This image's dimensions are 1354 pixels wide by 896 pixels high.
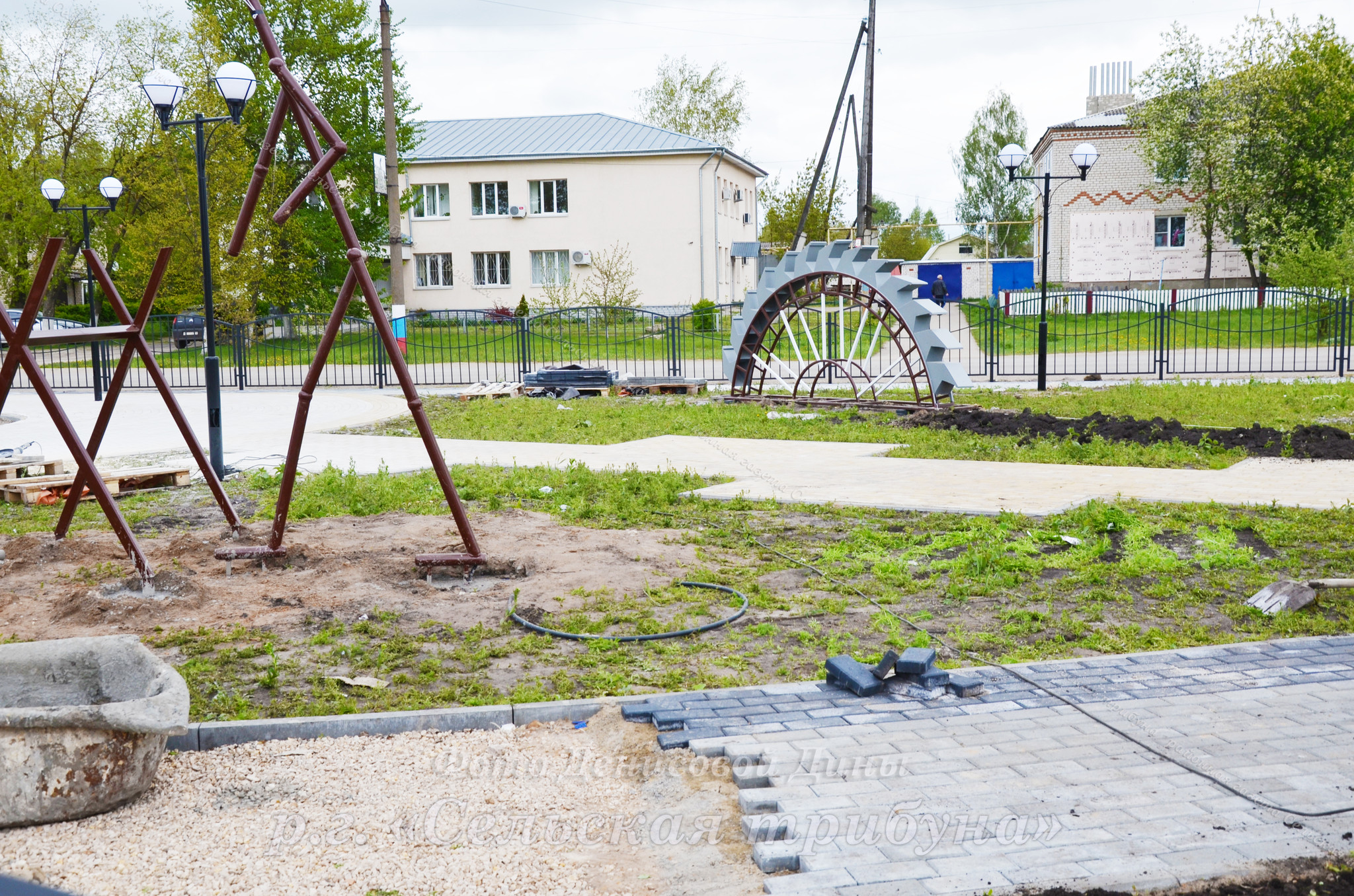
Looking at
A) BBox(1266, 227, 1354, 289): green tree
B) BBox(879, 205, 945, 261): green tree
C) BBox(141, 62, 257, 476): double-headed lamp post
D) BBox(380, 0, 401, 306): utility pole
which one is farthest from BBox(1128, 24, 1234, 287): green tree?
BBox(141, 62, 257, 476): double-headed lamp post

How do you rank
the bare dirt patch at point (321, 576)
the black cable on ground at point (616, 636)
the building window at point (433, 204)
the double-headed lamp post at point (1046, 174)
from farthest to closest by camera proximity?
the building window at point (433, 204)
the double-headed lamp post at point (1046, 174)
the bare dirt patch at point (321, 576)
the black cable on ground at point (616, 636)

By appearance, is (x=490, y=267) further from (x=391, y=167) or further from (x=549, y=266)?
(x=391, y=167)

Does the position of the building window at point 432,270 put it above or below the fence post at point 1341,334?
above

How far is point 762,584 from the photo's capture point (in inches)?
280

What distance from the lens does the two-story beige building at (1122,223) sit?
1817 inches

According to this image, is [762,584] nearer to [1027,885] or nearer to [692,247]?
[1027,885]

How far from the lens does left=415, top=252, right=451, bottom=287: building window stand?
4528cm

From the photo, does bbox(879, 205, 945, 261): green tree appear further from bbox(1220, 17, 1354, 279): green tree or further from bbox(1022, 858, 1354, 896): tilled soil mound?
bbox(1022, 858, 1354, 896): tilled soil mound

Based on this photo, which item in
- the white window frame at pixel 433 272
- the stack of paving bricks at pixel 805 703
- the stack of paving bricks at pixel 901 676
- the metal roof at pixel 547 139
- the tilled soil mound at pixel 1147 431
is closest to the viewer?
the stack of paving bricks at pixel 805 703

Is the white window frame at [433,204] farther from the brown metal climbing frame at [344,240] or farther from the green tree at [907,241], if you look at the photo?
the brown metal climbing frame at [344,240]

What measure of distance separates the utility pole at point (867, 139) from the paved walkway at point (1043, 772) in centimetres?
2169

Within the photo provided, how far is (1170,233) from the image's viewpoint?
153 feet

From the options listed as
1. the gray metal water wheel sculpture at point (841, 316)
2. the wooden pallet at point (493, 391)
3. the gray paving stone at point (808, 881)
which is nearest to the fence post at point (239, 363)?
the wooden pallet at point (493, 391)

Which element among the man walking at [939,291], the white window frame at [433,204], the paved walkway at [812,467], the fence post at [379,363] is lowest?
the paved walkway at [812,467]
